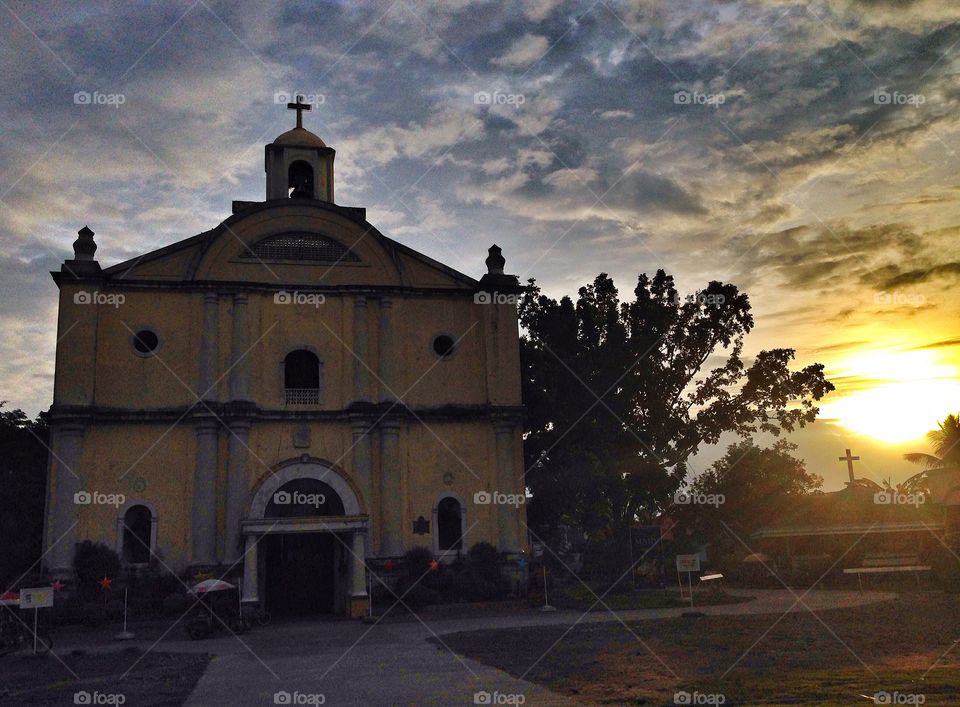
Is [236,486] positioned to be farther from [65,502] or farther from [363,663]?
[363,663]

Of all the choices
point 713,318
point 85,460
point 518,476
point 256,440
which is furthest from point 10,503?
point 713,318

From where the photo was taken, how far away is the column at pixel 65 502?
23.2 meters

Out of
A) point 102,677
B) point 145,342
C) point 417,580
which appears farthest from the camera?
point 145,342

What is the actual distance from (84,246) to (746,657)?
826 inches

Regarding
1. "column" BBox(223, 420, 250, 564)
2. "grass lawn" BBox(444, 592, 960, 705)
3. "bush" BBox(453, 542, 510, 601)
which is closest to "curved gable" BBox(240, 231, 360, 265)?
"column" BBox(223, 420, 250, 564)

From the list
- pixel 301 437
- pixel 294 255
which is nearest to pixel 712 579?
pixel 301 437

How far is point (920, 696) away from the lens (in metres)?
9.70

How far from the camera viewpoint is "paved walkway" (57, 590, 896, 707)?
442 inches

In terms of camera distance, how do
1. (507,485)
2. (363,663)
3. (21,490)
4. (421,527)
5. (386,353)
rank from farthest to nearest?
(21,490) < (386,353) < (507,485) < (421,527) < (363,663)

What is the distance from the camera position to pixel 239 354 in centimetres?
2573

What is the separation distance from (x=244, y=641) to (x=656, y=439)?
691 inches

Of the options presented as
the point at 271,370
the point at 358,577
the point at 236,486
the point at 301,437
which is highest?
the point at 271,370

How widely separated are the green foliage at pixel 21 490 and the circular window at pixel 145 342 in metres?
5.10

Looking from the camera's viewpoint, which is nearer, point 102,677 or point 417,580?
point 102,677
